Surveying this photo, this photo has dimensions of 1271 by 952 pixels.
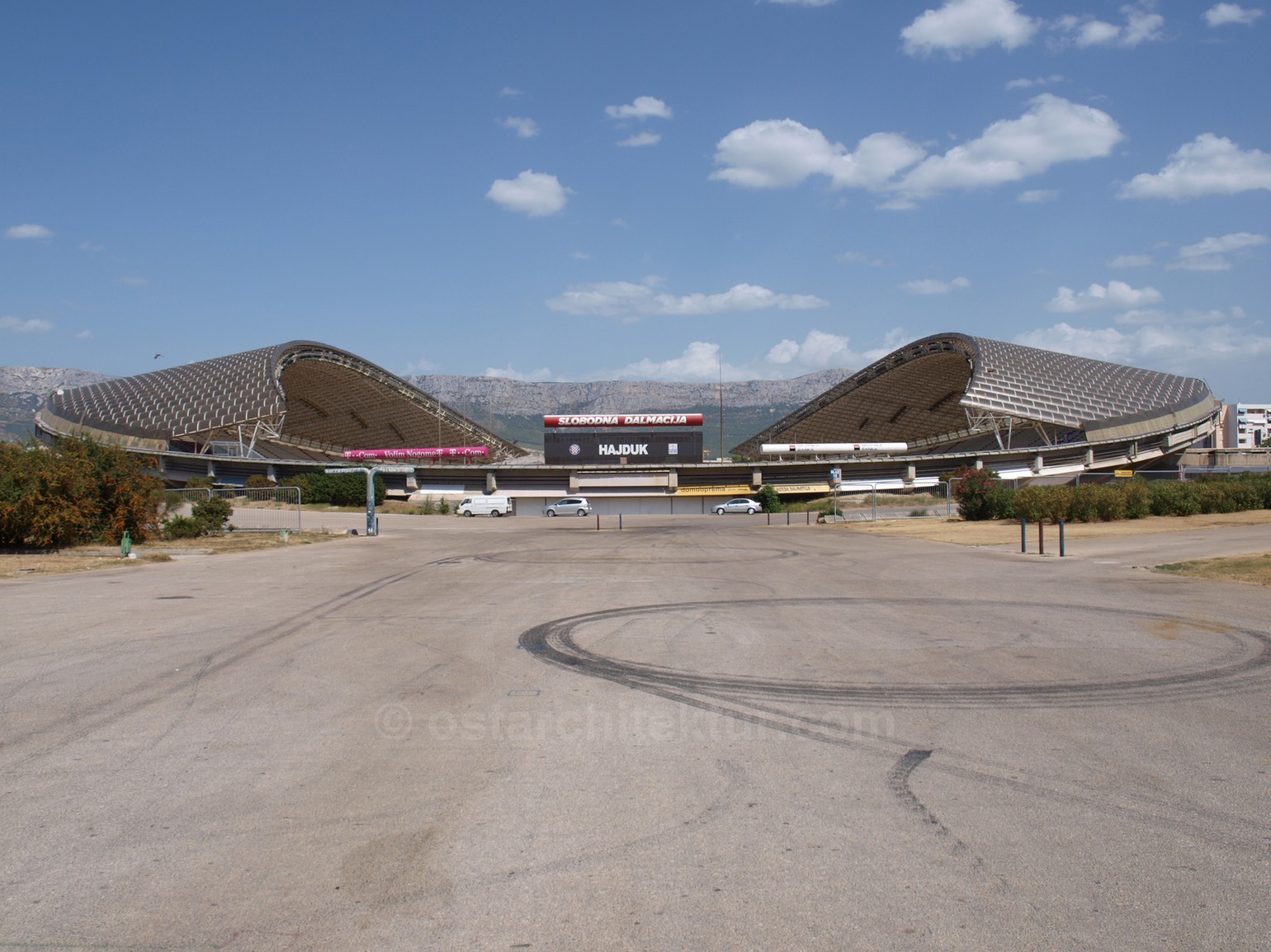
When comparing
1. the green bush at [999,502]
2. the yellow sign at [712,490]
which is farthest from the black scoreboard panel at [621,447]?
the green bush at [999,502]

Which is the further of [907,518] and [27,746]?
→ [907,518]

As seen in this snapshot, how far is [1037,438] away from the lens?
3450 inches

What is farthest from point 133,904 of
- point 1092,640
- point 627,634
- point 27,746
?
point 1092,640

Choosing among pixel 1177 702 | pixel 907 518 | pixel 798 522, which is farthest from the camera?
pixel 798 522

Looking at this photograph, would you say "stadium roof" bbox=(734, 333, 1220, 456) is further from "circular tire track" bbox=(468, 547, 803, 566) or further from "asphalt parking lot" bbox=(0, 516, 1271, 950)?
"asphalt parking lot" bbox=(0, 516, 1271, 950)

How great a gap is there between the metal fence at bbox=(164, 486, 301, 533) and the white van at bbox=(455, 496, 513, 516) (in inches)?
689

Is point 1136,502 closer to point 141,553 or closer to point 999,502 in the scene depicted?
point 999,502

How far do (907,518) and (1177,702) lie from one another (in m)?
41.0

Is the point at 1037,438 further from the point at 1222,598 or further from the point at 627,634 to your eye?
the point at 627,634

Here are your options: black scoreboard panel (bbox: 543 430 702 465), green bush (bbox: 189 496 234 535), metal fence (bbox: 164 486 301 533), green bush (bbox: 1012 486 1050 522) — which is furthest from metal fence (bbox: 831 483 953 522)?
green bush (bbox: 189 496 234 535)

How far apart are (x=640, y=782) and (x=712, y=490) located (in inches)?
3222

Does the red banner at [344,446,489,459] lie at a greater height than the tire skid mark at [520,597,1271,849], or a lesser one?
greater

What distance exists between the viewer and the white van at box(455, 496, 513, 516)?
6278 centimetres

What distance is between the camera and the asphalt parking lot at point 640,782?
399cm
